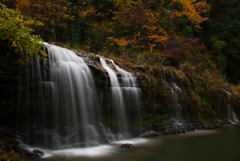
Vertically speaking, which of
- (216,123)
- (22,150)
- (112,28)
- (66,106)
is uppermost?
(112,28)

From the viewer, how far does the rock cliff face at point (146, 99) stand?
4957 millimetres

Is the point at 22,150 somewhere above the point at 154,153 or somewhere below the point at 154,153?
above

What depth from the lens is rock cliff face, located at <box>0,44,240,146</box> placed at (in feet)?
16.3

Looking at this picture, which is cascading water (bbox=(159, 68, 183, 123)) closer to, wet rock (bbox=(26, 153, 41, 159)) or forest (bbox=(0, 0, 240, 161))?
forest (bbox=(0, 0, 240, 161))

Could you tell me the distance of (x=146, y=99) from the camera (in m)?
8.15

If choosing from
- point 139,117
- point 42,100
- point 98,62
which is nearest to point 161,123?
point 139,117

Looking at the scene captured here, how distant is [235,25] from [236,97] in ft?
38.6

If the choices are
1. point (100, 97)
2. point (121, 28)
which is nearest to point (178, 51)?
point (121, 28)

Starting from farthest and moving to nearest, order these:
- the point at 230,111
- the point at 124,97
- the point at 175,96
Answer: the point at 230,111
the point at 175,96
the point at 124,97

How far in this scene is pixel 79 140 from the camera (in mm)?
5684

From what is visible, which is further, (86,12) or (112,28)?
(86,12)

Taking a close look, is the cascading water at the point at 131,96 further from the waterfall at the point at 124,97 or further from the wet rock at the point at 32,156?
the wet rock at the point at 32,156

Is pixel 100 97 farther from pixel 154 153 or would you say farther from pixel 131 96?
pixel 154 153

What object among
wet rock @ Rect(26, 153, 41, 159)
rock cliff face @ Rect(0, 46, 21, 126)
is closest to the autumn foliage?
rock cliff face @ Rect(0, 46, 21, 126)
